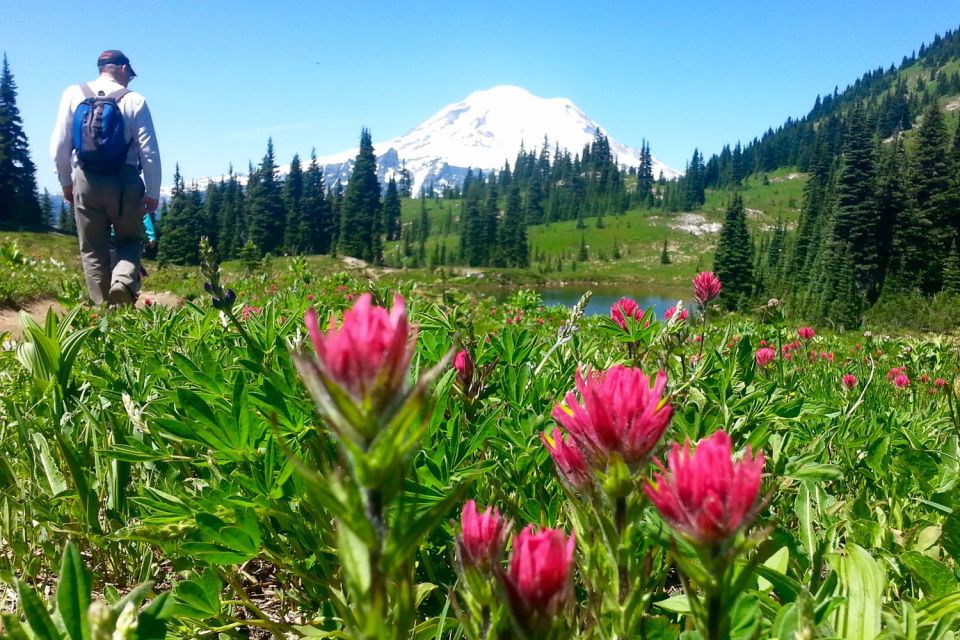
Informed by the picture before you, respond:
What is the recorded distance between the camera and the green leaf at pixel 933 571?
3.95 feet

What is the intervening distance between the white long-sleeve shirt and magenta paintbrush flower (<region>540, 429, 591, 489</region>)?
7538mm

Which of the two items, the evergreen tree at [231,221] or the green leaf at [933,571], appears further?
the evergreen tree at [231,221]

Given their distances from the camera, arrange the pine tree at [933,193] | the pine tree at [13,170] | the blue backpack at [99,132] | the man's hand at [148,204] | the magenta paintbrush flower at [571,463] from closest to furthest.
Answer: the magenta paintbrush flower at [571,463], the blue backpack at [99,132], the man's hand at [148,204], the pine tree at [933,193], the pine tree at [13,170]

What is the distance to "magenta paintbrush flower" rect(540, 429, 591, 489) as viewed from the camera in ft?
3.00

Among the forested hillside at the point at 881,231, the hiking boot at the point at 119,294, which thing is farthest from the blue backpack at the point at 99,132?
the forested hillside at the point at 881,231

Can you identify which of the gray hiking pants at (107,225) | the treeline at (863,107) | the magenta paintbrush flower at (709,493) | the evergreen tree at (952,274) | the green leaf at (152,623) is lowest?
the evergreen tree at (952,274)

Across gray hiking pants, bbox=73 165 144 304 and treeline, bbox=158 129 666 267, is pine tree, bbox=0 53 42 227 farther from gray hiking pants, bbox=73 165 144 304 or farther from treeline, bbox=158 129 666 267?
gray hiking pants, bbox=73 165 144 304

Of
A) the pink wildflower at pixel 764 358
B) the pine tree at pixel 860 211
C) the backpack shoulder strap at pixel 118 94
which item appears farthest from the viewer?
the pine tree at pixel 860 211

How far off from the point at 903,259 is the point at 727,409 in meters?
61.0

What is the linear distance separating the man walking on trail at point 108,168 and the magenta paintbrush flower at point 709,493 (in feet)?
25.1

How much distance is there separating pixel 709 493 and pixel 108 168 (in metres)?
8.24

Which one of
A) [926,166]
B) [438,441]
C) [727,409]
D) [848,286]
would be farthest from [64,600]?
[926,166]

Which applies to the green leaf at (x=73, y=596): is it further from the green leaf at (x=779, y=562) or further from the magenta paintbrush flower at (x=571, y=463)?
the green leaf at (x=779, y=562)

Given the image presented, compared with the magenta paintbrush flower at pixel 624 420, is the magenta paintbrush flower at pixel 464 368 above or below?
below
